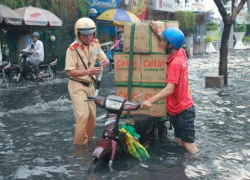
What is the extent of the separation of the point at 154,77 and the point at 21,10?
10832 millimetres

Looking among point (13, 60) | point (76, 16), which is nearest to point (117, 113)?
point (13, 60)

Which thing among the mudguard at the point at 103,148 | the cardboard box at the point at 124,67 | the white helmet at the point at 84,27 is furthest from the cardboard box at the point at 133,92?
the mudguard at the point at 103,148

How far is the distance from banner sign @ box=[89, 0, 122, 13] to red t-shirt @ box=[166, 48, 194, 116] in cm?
1689

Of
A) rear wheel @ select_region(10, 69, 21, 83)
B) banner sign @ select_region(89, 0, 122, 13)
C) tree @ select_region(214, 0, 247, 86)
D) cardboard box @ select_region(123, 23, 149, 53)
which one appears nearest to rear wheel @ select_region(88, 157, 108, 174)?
cardboard box @ select_region(123, 23, 149, 53)

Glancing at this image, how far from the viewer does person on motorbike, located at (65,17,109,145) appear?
228 inches

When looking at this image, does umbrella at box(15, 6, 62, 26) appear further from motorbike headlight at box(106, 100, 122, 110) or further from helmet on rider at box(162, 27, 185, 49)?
motorbike headlight at box(106, 100, 122, 110)

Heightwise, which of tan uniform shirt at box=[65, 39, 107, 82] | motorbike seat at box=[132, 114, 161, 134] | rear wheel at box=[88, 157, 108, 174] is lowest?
rear wheel at box=[88, 157, 108, 174]

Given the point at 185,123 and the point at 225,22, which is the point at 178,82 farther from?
the point at 225,22

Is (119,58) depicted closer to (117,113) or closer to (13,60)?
(117,113)

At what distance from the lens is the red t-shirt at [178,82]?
206 inches

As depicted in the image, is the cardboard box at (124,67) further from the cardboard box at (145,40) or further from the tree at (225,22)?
the tree at (225,22)

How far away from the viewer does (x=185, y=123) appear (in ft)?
18.0

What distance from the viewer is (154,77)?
6.01 metres

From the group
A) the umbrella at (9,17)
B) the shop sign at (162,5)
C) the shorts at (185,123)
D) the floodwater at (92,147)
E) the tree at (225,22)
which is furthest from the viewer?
the shop sign at (162,5)
